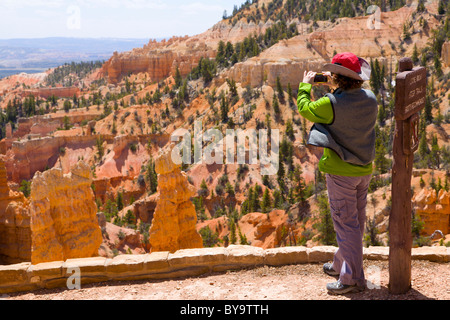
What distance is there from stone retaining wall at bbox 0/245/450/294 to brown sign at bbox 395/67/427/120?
2477 mm

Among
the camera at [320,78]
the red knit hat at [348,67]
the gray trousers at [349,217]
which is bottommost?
the gray trousers at [349,217]

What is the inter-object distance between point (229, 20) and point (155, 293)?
4042 inches

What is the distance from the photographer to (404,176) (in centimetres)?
525

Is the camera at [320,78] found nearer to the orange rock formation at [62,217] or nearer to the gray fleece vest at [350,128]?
the gray fleece vest at [350,128]

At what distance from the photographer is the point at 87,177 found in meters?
12.8

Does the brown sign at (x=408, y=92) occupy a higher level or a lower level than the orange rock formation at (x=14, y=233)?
higher

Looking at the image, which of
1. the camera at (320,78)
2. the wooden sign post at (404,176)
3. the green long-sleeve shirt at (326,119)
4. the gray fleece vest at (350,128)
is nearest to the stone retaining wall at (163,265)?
the wooden sign post at (404,176)

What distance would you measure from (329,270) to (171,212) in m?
7.94

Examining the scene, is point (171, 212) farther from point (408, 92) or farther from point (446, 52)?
point (446, 52)

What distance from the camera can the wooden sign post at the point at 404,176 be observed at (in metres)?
5.16

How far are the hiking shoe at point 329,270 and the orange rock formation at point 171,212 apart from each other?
7.52 metres
